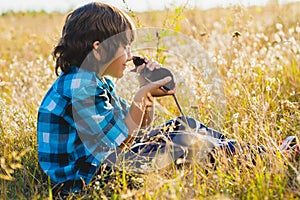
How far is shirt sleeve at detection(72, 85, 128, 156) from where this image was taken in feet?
7.64

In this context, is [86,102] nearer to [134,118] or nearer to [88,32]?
[134,118]

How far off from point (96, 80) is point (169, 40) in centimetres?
176

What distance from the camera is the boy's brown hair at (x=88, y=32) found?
2.47 meters

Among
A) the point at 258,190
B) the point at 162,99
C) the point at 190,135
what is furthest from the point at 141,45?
the point at 258,190

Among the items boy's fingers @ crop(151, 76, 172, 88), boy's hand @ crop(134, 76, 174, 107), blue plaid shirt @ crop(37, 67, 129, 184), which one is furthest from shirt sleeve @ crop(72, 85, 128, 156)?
boy's fingers @ crop(151, 76, 172, 88)

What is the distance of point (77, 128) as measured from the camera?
2359 mm

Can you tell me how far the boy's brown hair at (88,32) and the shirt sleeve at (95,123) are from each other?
0.21m

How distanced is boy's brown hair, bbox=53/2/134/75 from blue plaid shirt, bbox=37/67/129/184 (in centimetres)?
10

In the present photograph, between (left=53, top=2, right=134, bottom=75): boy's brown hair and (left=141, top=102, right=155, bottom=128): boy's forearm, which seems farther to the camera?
(left=141, top=102, right=155, bottom=128): boy's forearm

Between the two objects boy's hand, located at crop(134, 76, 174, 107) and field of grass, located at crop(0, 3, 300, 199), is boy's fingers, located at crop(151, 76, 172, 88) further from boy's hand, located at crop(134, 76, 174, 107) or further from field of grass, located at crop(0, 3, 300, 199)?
field of grass, located at crop(0, 3, 300, 199)

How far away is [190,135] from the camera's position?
8.29 ft

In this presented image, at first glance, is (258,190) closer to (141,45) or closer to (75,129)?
(75,129)

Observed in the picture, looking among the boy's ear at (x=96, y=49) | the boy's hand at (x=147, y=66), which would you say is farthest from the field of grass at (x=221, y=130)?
the boy's hand at (x=147, y=66)

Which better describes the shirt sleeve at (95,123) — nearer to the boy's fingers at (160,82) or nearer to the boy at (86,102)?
the boy at (86,102)
